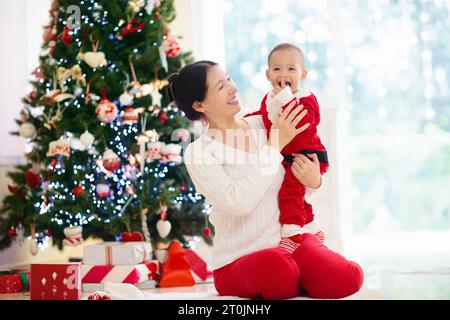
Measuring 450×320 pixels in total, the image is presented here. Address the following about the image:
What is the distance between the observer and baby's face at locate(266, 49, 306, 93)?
79.9 inches

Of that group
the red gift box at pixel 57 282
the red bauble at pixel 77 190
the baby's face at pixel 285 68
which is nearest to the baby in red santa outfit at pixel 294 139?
the baby's face at pixel 285 68

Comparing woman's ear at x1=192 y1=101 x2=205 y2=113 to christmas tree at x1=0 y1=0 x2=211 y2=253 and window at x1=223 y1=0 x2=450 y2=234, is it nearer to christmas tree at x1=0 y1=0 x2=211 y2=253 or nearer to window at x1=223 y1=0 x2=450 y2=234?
christmas tree at x1=0 y1=0 x2=211 y2=253

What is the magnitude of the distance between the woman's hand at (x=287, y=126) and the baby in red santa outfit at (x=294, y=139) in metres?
0.02

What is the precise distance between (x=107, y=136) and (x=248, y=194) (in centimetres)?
142

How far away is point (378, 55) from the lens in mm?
4590

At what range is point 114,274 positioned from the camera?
2.91m

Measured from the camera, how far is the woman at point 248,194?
1.93 meters

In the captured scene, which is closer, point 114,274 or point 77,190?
point 114,274

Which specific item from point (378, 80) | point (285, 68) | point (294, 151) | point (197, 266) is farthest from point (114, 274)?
point (378, 80)

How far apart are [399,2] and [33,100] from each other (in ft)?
8.36

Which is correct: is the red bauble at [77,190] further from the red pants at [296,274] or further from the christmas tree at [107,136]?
the red pants at [296,274]

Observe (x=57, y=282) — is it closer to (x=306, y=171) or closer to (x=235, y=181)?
(x=235, y=181)

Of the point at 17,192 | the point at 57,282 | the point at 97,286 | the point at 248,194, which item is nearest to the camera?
the point at 248,194

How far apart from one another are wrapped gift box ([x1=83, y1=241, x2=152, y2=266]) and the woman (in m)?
0.91
